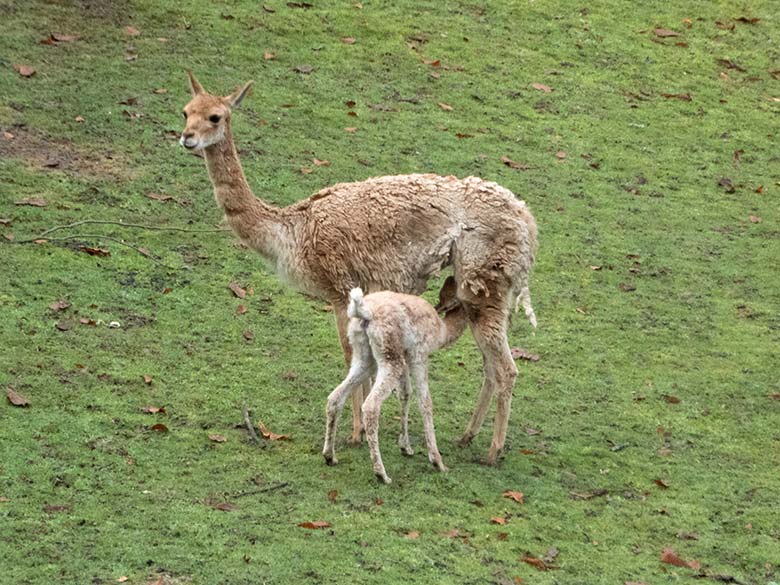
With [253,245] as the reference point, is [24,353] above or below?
below

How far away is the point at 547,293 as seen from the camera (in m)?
12.3

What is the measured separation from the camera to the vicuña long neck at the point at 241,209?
30.9 feet

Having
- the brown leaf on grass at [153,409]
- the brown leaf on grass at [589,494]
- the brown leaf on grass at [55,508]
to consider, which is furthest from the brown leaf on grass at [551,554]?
the brown leaf on grass at [153,409]

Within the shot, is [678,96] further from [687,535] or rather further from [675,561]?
[675,561]

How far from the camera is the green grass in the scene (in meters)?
7.89

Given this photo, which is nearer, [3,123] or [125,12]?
[3,123]

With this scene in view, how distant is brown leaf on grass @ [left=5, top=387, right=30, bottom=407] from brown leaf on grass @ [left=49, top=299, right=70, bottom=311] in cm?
152

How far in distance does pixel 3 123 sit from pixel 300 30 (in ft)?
15.1

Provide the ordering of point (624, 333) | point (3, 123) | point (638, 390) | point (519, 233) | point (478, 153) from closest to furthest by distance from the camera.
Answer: point (519, 233)
point (638, 390)
point (624, 333)
point (3, 123)
point (478, 153)

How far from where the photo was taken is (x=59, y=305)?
10.6m


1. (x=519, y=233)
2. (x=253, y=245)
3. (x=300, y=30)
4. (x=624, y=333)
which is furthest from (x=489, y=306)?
(x=300, y=30)

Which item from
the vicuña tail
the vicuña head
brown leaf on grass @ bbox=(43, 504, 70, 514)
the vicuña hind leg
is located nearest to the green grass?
brown leaf on grass @ bbox=(43, 504, 70, 514)

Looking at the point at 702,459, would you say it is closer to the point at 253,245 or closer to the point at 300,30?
the point at 253,245

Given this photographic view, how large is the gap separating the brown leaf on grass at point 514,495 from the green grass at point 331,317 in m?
0.08
